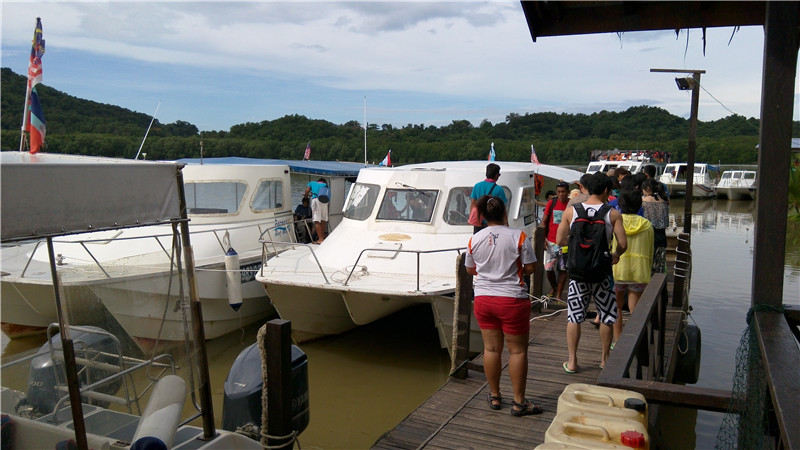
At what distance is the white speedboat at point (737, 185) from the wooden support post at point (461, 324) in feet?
124

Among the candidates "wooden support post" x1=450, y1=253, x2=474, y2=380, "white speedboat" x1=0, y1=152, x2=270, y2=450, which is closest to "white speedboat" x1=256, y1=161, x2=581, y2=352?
"wooden support post" x1=450, y1=253, x2=474, y2=380

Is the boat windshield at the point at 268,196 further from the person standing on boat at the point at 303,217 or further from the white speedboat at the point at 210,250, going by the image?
the person standing on boat at the point at 303,217

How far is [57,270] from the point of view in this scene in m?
3.34

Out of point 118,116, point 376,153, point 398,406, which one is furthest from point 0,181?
point 376,153

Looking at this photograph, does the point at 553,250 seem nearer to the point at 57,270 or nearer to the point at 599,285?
the point at 599,285

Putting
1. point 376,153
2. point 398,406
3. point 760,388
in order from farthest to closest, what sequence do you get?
point 376,153
point 398,406
point 760,388

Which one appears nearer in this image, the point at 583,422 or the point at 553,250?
the point at 583,422

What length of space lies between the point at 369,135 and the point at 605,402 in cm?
4429

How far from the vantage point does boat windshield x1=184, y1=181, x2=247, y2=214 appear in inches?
435

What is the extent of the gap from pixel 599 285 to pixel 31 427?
424 cm

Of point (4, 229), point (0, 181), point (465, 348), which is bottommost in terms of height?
point (465, 348)

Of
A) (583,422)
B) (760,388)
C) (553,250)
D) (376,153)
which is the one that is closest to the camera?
(583,422)

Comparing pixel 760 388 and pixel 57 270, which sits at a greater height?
pixel 57 270

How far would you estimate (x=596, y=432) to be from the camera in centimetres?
268
